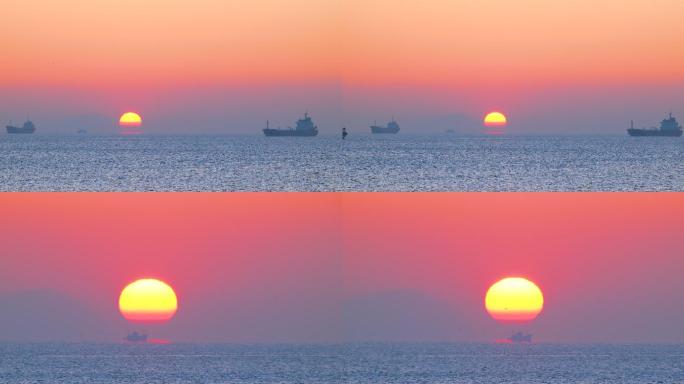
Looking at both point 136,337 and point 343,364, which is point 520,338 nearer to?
point 343,364

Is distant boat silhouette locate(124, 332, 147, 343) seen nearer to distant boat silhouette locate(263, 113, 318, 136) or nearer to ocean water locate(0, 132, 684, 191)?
ocean water locate(0, 132, 684, 191)

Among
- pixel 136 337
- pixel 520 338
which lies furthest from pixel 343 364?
pixel 136 337

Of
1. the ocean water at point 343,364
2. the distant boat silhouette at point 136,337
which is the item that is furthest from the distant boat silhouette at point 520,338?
the distant boat silhouette at point 136,337

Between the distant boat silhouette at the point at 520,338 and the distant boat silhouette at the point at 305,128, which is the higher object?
the distant boat silhouette at the point at 305,128

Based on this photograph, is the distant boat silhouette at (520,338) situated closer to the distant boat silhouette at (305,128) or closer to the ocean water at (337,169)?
the ocean water at (337,169)

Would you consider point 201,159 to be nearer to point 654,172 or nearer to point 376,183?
point 376,183

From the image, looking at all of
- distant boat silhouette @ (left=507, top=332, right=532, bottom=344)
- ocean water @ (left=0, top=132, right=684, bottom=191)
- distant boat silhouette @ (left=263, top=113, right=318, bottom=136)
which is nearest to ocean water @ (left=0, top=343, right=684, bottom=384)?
distant boat silhouette @ (left=507, top=332, right=532, bottom=344)
